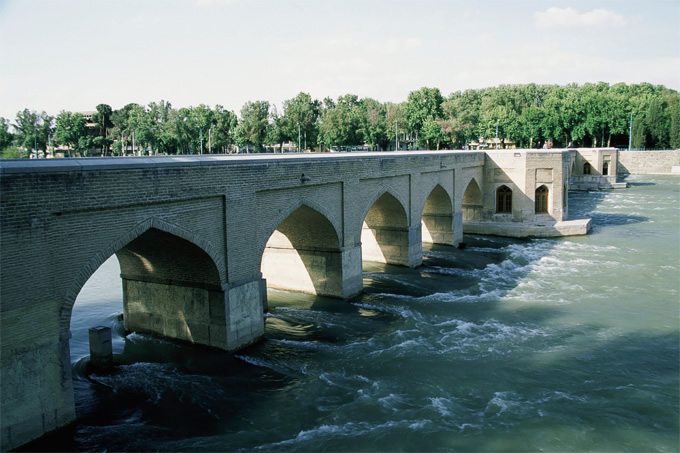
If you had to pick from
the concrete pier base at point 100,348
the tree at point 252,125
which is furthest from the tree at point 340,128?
the concrete pier base at point 100,348

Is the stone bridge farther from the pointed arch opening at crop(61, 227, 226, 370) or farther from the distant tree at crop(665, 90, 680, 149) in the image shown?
the distant tree at crop(665, 90, 680, 149)

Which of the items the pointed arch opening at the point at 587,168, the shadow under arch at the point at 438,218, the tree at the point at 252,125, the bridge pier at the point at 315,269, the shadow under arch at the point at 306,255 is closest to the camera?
the shadow under arch at the point at 306,255

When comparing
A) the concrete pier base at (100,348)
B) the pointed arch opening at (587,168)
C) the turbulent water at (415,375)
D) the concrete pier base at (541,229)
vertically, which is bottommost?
the turbulent water at (415,375)

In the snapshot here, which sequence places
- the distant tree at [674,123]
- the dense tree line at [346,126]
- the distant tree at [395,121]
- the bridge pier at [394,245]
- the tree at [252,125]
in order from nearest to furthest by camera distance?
1. the bridge pier at [394,245]
2. the dense tree line at [346,126]
3. the tree at [252,125]
4. the distant tree at [395,121]
5. the distant tree at [674,123]

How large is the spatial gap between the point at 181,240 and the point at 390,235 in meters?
10.6

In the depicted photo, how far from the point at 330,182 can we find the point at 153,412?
755cm

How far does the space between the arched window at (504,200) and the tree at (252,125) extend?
86.2 ft

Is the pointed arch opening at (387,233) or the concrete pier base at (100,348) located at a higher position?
the pointed arch opening at (387,233)

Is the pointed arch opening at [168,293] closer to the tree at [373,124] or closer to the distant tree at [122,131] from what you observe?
the distant tree at [122,131]

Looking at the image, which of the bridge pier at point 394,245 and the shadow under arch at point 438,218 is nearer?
the bridge pier at point 394,245

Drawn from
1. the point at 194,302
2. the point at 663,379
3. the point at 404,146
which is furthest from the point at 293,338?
the point at 404,146

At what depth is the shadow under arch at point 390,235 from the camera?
20.2m

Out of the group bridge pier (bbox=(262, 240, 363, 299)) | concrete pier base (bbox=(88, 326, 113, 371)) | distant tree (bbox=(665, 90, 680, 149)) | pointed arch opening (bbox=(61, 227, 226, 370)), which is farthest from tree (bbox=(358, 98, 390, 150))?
concrete pier base (bbox=(88, 326, 113, 371))

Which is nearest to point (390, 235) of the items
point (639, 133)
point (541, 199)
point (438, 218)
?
point (438, 218)
